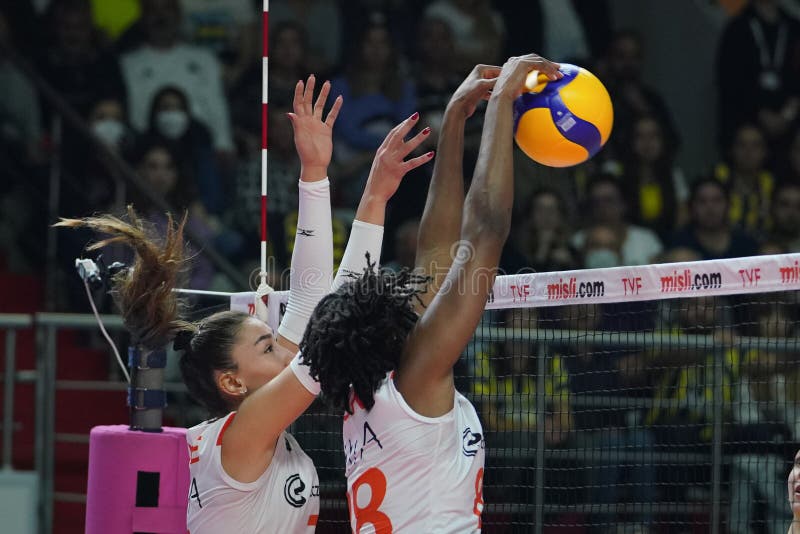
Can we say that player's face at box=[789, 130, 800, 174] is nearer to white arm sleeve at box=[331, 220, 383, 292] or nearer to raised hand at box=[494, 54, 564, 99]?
white arm sleeve at box=[331, 220, 383, 292]

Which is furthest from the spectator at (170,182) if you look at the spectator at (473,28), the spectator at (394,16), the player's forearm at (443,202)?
the player's forearm at (443,202)

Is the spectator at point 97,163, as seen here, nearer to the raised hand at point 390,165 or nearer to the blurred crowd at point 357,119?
the blurred crowd at point 357,119

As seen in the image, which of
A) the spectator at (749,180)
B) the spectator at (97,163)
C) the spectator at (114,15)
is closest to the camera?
the spectator at (97,163)

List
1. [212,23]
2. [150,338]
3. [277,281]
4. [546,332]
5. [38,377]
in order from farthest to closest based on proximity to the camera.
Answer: [212,23] < [277,281] < [38,377] < [546,332] < [150,338]

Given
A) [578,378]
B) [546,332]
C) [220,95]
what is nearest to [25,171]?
[220,95]

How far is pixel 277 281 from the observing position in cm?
813

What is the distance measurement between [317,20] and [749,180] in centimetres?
375

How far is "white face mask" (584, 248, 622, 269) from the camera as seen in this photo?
8141 millimetres

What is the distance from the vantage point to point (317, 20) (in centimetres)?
980

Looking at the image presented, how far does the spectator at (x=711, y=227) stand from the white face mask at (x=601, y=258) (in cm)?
51

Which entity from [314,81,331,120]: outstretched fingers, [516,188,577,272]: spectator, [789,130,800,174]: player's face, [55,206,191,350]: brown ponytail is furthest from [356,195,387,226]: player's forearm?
[789,130,800,174]: player's face

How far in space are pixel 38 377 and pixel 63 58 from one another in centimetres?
331

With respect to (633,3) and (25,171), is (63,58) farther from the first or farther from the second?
(633,3)

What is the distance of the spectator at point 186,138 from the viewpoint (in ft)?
28.1
